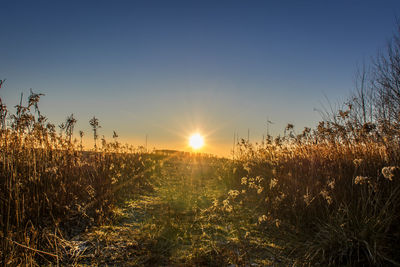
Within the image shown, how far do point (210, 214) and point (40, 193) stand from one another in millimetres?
2901

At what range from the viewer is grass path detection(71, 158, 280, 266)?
2.81 metres

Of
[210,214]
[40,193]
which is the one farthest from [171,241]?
[40,193]

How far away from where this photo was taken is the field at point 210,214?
2529 millimetres

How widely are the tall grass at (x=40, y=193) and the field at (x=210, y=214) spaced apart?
0.02 meters

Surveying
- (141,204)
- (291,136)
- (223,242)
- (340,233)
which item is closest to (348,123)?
(291,136)

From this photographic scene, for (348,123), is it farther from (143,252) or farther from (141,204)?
(141,204)

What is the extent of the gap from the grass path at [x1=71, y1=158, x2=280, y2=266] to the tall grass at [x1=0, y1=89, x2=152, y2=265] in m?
0.37

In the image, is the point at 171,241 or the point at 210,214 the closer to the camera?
the point at 171,241

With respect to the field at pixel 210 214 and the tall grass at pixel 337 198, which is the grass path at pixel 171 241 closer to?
the field at pixel 210 214

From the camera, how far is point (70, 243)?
10.0 ft

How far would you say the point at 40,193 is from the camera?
3.54 metres

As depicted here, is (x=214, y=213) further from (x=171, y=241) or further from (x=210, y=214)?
(x=171, y=241)

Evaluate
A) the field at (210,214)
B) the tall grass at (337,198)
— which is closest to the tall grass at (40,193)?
the field at (210,214)

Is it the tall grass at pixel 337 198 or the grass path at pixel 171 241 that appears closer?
the tall grass at pixel 337 198
